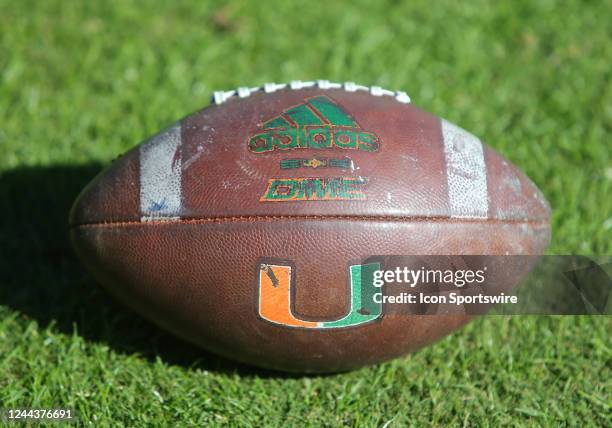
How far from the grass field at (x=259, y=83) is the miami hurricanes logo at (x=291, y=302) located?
0.43m

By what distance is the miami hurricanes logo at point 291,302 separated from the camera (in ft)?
8.77

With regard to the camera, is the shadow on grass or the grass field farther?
the shadow on grass

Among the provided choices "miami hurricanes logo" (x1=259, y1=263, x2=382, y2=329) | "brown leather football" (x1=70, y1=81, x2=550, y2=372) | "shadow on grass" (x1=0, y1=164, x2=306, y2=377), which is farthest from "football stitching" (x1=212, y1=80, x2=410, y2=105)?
"shadow on grass" (x1=0, y1=164, x2=306, y2=377)

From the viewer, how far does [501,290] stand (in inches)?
116

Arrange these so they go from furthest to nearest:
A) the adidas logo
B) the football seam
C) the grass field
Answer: the grass field < the adidas logo < the football seam

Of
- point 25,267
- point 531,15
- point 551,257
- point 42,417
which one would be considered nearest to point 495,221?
point 551,257

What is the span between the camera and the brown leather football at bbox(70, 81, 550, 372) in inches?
105

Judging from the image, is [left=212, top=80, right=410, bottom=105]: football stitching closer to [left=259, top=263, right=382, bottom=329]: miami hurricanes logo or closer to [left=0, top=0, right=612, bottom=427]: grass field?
[left=259, top=263, right=382, bottom=329]: miami hurricanes logo

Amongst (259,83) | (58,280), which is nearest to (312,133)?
(58,280)

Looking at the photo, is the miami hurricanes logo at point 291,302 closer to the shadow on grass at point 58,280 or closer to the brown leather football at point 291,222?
the brown leather football at point 291,222

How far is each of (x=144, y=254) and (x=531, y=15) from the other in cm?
309

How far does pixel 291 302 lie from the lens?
106 inches

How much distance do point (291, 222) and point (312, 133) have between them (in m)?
0.34

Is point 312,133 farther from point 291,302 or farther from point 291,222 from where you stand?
point 291,302
